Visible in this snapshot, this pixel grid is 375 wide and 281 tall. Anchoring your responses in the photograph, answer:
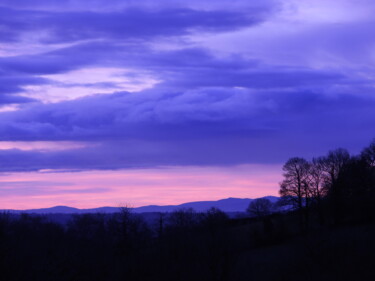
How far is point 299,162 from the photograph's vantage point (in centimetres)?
8256

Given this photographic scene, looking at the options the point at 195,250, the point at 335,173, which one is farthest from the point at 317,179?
the point at 195,250

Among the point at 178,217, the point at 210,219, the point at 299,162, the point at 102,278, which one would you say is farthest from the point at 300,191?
the point at 102,278

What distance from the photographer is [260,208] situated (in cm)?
10056

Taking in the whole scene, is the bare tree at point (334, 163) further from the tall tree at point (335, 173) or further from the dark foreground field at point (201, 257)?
the dark foreground field at point (201, 257)

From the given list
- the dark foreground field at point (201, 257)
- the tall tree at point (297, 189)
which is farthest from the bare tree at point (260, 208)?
the dark foreground field at point (201, 257)

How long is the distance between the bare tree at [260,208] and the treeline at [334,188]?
55.6ft

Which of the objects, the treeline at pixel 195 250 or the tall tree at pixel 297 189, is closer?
the treeline at pixel 195 250

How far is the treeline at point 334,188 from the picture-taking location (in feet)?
243

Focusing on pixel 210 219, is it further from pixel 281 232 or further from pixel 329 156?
pixel 329 156

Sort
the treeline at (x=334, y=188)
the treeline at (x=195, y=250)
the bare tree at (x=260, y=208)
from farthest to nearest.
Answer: the bare tree at (x=260, y=208), the treeline at (x=334, y=188), the treeline at (x=195, y=250)

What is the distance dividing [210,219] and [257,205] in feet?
170

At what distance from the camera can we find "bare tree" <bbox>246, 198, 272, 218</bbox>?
3877 inches

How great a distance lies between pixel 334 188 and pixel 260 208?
23955 millimetres

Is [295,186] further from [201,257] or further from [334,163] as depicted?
[201,257]
